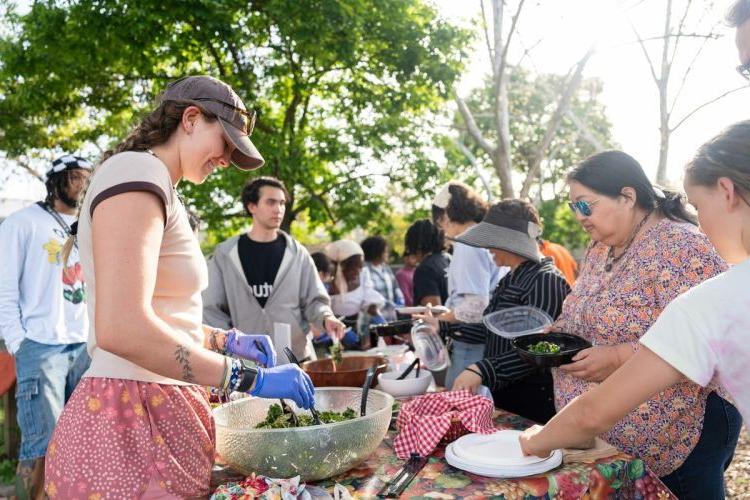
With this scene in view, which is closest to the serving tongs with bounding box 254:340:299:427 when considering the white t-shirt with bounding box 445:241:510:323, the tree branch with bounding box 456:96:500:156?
the white t-shirt with bounding box 445:241:510:323

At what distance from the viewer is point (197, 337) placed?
4.64 ft

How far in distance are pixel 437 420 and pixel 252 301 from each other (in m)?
2.08

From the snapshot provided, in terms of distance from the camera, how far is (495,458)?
1456mm

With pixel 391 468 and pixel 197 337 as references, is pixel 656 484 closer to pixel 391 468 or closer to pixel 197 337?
pixel 391 468

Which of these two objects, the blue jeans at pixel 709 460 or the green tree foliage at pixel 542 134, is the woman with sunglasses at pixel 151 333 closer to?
the blue jeans at pixel 709 460

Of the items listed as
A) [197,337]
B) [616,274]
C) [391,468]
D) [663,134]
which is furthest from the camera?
[663,134]

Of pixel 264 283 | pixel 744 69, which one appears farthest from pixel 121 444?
pixel 264 283

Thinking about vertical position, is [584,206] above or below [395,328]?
above

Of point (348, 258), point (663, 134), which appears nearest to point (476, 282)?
point (348, 258)

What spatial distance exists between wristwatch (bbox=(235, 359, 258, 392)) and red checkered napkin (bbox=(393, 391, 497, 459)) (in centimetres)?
50

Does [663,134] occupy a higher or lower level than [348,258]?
higher

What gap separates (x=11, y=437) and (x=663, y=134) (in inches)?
319

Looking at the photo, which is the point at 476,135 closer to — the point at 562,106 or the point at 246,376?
the point at 562,106

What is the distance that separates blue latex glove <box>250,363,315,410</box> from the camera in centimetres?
137
